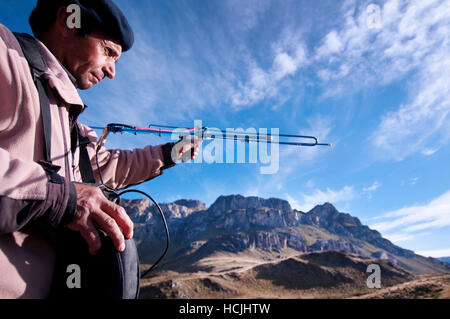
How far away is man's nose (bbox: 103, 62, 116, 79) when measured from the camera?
265cm

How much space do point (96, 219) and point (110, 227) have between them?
10 centimetres

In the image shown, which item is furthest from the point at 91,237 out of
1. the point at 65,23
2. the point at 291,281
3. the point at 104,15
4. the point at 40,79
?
the point at 291,281

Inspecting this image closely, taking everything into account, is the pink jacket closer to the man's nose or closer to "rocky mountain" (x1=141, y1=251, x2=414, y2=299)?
the man's nose

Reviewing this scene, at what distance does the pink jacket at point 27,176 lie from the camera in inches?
46.0

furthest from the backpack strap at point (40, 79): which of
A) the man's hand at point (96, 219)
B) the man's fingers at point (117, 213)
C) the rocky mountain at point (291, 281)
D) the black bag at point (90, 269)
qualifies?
the rocky mountain at point (291, 281)

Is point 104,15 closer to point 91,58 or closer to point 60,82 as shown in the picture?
point 91,58

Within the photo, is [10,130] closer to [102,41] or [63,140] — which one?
[63,140]

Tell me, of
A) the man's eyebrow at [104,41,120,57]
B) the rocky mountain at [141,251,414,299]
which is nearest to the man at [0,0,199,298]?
the man's eyebrow at [104,41,120,57]

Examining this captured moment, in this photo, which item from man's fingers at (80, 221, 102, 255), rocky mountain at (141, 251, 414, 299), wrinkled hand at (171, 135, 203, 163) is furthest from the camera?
rocky mountain at (141, 251, 414, 299)

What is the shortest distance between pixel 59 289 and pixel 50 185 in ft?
2.43

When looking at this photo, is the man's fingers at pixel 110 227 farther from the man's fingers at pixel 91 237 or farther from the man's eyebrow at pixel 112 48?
the man's eyebrow at pixel 112 48

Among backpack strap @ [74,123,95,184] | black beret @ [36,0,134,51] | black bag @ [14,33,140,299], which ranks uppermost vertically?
black beret @ [36,0,134,51]

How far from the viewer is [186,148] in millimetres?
3879
